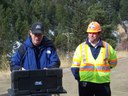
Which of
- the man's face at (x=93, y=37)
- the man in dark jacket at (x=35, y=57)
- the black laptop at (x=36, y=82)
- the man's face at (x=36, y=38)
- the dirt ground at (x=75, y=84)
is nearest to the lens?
the black laptop at (x=36, y=82)

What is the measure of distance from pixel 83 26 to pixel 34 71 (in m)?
18.2

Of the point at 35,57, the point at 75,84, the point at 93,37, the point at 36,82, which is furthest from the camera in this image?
the point at 75,84

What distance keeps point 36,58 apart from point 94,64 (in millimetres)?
1049

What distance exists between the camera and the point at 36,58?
21.8 ft

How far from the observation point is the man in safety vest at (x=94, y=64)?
7250mm

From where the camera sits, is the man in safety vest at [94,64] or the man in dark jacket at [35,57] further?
the man in safety vest at [94,64]

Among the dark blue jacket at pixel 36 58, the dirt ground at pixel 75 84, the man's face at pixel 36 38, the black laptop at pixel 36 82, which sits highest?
the man's face at pixel 36 38

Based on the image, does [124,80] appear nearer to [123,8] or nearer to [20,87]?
[20,87]

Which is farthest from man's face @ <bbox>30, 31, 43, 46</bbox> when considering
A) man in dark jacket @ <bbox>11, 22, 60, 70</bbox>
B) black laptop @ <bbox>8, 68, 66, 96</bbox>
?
black laptop @ <bbox>8, 68, 66, 96</bbox>

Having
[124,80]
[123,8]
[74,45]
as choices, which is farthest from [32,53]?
[123,8]

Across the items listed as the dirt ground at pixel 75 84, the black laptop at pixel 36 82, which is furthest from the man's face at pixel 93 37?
the dirt ground at pixel 75 84

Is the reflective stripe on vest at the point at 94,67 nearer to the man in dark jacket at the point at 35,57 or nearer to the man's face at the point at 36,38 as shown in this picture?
the man in dark jacket at the point at 35,57

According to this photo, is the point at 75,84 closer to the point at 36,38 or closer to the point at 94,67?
the point at 94,67

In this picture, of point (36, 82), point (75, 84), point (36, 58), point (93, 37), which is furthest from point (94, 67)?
point (75, 84)
